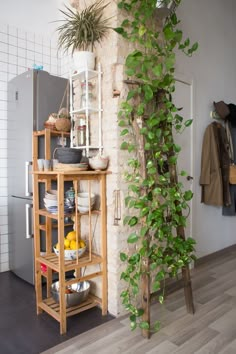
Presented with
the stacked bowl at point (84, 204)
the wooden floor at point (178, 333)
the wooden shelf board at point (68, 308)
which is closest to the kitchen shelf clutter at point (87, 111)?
the stacked bowl at point (84, 204)

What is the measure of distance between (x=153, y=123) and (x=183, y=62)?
1.38 meters

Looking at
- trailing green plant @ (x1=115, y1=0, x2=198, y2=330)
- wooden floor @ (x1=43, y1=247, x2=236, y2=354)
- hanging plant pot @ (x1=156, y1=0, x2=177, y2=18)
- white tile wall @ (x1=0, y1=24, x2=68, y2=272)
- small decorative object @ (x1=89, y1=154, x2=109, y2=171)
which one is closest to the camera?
wooden floor @ (x1=43, y1=247, x2=236, y2=354)

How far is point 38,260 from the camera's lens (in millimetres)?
2061

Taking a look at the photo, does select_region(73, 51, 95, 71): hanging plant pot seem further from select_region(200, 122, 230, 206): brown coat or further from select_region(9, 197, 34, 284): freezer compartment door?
select_region(200, 122, 230, 206): brown coat

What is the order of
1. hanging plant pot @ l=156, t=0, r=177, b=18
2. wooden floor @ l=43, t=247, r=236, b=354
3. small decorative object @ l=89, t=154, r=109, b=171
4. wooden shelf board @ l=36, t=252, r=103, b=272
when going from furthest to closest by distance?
hanging plant pot @ l=156, t=0, r=177, b=18 → small decorative object @ l=89, t=154, r=109, b=171 → wooden shelf board @ l=36, t=252, r=103, b=272 → wooden floor @ l=43, t=247, r=236, b=354

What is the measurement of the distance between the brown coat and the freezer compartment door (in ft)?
6.21

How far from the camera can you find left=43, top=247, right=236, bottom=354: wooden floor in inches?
64.3

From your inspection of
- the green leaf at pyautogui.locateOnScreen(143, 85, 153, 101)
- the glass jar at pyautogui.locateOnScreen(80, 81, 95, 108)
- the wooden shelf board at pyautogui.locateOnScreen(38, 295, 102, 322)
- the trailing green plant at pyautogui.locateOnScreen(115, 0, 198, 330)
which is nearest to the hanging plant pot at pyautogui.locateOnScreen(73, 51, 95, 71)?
the glass jar at pyautogui.locateOnScreen(80, 81, 95, 108)

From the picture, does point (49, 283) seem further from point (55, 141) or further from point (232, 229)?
point (232, 229)

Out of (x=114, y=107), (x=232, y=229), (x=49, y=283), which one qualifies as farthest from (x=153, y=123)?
(x=232, y=229)

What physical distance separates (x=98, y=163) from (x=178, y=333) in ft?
4.22

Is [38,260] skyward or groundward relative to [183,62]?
groundward

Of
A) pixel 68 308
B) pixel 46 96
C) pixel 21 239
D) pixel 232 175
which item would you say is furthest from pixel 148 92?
pixel 21 239

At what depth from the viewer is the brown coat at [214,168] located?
294 centimetres
